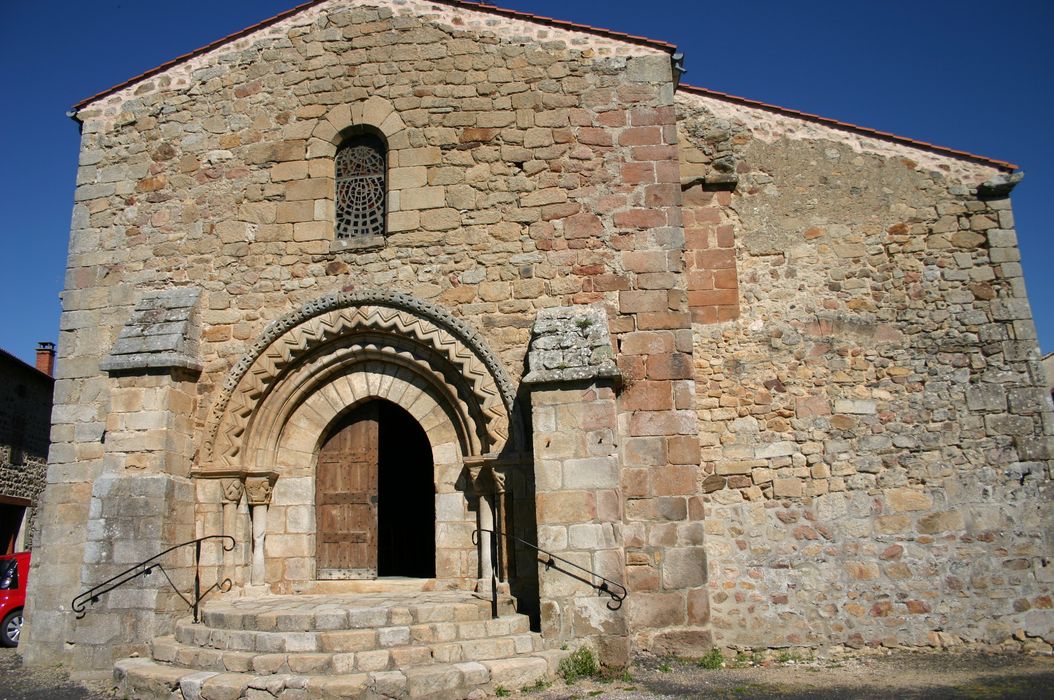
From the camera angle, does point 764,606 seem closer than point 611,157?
Yes

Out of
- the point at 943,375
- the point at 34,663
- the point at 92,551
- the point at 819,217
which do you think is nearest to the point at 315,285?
the point at 92,551

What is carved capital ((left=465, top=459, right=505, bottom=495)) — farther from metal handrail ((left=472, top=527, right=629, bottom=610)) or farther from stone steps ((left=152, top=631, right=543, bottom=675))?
stone steps ((left=152, top=631, right=543, bottom=675))

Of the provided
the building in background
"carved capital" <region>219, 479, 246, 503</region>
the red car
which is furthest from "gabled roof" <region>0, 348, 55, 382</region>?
"carved capital" <region>219, 479, 246, 503</region>

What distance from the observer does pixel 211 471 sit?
8.40 meters

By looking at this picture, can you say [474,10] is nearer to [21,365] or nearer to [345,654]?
[345,654]

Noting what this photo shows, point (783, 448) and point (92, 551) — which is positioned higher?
point (783, 448)

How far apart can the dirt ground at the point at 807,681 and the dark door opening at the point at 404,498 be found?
2.66m

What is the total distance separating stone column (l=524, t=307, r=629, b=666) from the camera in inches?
275

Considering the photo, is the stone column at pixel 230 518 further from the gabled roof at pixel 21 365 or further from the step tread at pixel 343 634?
the gabled roof at pixel 21 365

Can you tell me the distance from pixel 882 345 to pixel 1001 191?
2.04 metres

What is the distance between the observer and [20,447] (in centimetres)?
1745

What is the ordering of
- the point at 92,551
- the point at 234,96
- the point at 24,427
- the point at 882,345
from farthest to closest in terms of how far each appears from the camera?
the point at 24,427 → the point at 234,96 → the point at 882,345 → the point at 92,551

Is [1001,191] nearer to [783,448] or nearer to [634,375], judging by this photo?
[783,448]

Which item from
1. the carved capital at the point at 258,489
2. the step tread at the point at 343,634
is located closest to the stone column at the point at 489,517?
the step tread at the point at 343,634
